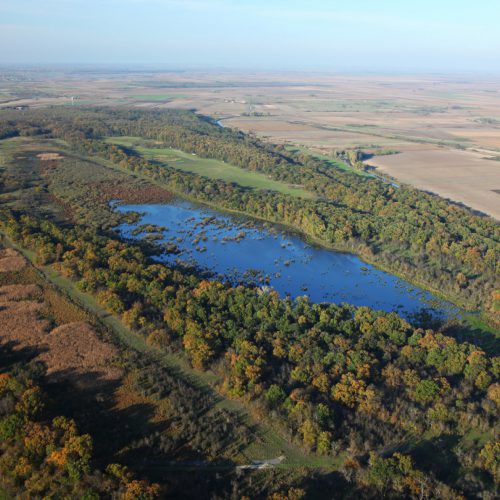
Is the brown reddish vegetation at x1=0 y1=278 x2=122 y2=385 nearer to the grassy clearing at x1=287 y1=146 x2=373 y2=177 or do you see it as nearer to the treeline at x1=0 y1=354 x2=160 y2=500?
the treeline at x1=0 y1=354 x2=160 y2=500

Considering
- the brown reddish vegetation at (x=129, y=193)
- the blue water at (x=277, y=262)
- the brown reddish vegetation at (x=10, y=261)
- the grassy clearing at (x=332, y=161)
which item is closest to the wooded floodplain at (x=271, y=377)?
the brown reddish vegetation at (x=10, y=261)

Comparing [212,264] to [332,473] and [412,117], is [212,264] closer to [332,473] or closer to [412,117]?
[332,473]

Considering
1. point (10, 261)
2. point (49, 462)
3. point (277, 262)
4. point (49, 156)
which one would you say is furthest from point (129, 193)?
point (49, 462)

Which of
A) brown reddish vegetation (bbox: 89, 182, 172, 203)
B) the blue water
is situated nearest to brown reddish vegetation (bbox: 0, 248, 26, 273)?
the blue water

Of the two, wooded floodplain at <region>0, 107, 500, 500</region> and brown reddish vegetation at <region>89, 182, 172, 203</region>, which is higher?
brown reddish vegetation at <region>89, 182, 172, 203</region>

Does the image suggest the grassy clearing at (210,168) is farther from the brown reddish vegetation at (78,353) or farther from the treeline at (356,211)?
the brown reddish vegetation at (78,353)

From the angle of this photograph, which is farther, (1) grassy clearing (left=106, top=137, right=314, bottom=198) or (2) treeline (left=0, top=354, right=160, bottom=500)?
(1) grassy clearing (left=106, top=137, right=314, bottom=198)
